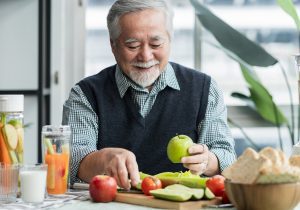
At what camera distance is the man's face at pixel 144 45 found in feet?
8.23

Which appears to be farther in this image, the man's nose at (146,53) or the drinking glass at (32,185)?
the man's nose at (146,53)

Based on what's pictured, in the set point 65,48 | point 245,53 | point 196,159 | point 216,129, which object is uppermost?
point 65,48

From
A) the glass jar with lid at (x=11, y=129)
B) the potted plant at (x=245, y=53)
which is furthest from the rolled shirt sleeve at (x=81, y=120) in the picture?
the potted plant at (x=245, y=53)

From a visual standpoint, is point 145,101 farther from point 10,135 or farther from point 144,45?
point 10,135

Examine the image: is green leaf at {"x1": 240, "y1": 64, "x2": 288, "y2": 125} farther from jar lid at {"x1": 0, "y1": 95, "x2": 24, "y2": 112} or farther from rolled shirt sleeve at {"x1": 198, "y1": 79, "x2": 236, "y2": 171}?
jar lid at {"x1": 0, "y1": 95, "x2": 24, "y2": 112}

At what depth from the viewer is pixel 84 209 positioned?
177 cm

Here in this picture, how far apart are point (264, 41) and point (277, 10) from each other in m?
0.20

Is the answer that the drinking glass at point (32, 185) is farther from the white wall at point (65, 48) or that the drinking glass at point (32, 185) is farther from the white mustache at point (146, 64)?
the white wall at point (65, 48)

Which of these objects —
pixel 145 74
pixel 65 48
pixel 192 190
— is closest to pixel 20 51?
pixel 65 48

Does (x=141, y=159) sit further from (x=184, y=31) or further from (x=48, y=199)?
(x=184, y=31)

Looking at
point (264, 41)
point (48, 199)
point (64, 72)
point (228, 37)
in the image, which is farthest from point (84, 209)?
point (264, 41)

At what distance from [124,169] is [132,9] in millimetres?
777

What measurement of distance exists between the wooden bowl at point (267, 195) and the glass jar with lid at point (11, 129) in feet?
2.07

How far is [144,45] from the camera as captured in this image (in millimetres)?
2506
